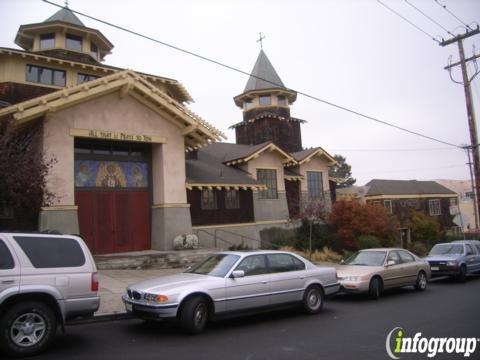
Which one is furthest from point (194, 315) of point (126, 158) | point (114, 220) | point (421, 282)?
point (126, 158)

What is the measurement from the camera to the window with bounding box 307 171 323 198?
93.3ft

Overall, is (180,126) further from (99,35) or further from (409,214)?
(409,214)

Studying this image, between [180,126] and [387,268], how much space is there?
10.7 meters

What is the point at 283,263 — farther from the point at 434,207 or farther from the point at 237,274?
the point at 434,207

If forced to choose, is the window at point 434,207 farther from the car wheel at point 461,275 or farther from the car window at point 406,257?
the car window at point 406,257

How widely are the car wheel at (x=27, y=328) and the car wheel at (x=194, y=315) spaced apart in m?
2.16

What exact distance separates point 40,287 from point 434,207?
48.7 meters

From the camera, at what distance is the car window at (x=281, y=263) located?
9.49 meters

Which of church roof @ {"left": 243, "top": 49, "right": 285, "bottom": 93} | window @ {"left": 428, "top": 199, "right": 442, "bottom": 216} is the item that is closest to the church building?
church roof @ {"left": 243, "top": 49, "right": 285, "bottom": 93}

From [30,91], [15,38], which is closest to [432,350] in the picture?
[30,91]

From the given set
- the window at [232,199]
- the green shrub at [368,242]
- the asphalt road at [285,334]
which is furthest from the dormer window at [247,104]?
the asphalt road at [285,334]

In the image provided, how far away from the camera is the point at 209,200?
73.7ft

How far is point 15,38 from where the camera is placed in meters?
25.2

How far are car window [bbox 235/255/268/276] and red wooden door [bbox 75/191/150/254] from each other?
9.65 meters
